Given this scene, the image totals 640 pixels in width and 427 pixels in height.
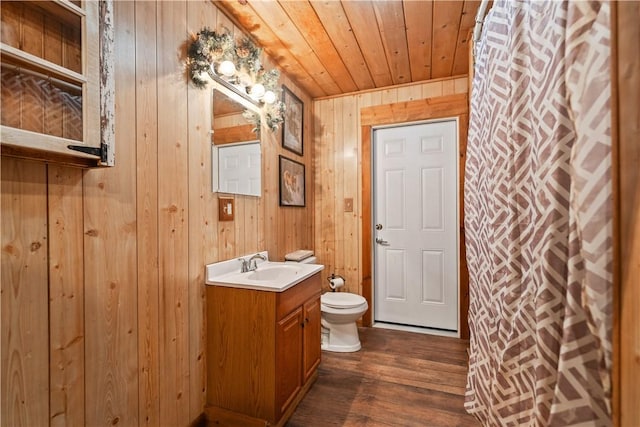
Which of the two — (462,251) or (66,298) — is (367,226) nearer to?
(462,251)

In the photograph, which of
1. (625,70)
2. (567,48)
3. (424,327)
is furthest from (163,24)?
(424,327)

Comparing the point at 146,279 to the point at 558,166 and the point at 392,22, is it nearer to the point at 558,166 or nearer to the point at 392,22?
the point at 558,166

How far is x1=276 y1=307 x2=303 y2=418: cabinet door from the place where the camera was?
1.52 meters

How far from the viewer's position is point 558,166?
682mm

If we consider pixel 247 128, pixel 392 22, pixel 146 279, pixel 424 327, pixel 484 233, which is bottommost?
pixel 424 327

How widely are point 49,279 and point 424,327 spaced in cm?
286

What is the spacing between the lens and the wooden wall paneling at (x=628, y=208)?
0.54 m

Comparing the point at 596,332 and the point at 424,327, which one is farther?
the point at 424,327

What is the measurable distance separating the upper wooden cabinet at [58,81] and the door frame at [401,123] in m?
2.30

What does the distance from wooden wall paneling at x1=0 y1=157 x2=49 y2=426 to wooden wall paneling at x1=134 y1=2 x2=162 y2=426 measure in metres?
0.33

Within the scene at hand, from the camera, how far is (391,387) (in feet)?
6.35

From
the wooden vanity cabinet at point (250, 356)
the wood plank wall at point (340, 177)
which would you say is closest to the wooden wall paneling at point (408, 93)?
the wood plank wall at point (340, 177)

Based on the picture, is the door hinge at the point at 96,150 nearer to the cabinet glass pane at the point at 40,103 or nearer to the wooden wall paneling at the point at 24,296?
the cabinet glass pane at the point at 40,103

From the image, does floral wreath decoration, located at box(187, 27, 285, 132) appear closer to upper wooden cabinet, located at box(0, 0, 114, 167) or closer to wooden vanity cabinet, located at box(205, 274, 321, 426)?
upper wooden cabinet, located at box(0, 0, 114, 167)
